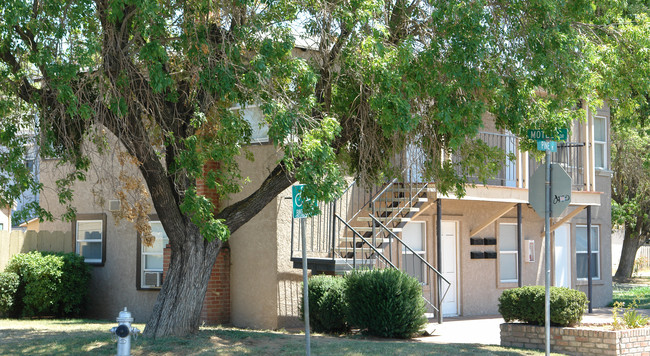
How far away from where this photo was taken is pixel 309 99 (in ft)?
35.6

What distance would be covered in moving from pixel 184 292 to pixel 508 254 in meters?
10.8

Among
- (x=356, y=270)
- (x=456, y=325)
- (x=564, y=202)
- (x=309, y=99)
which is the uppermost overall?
(x=309, y=99)

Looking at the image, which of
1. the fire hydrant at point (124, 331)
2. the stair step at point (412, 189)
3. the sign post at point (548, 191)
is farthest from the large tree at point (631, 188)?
the fire hydrant at point (124, 331)

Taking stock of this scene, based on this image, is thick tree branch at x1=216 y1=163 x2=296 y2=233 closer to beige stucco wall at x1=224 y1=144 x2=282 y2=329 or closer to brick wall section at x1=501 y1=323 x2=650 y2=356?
beige stucco wall at x1=224 y1=144 x2=282 y2=329

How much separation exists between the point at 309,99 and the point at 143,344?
422cm

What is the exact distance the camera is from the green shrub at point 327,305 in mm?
14375

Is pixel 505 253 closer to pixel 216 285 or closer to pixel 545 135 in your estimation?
pixel 216 285

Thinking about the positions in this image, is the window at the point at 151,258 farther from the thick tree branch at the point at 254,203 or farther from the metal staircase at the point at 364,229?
the thick tree branch at the point at 254,203

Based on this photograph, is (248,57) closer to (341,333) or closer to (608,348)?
(341,333)

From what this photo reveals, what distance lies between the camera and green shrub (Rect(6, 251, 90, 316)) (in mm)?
17828

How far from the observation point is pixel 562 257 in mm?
21641

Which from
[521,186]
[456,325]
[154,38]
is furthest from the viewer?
[521,186]

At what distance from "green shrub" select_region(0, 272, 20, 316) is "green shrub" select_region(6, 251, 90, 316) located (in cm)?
19

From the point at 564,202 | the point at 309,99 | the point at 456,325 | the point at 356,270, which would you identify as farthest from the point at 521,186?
the point at 309,99
